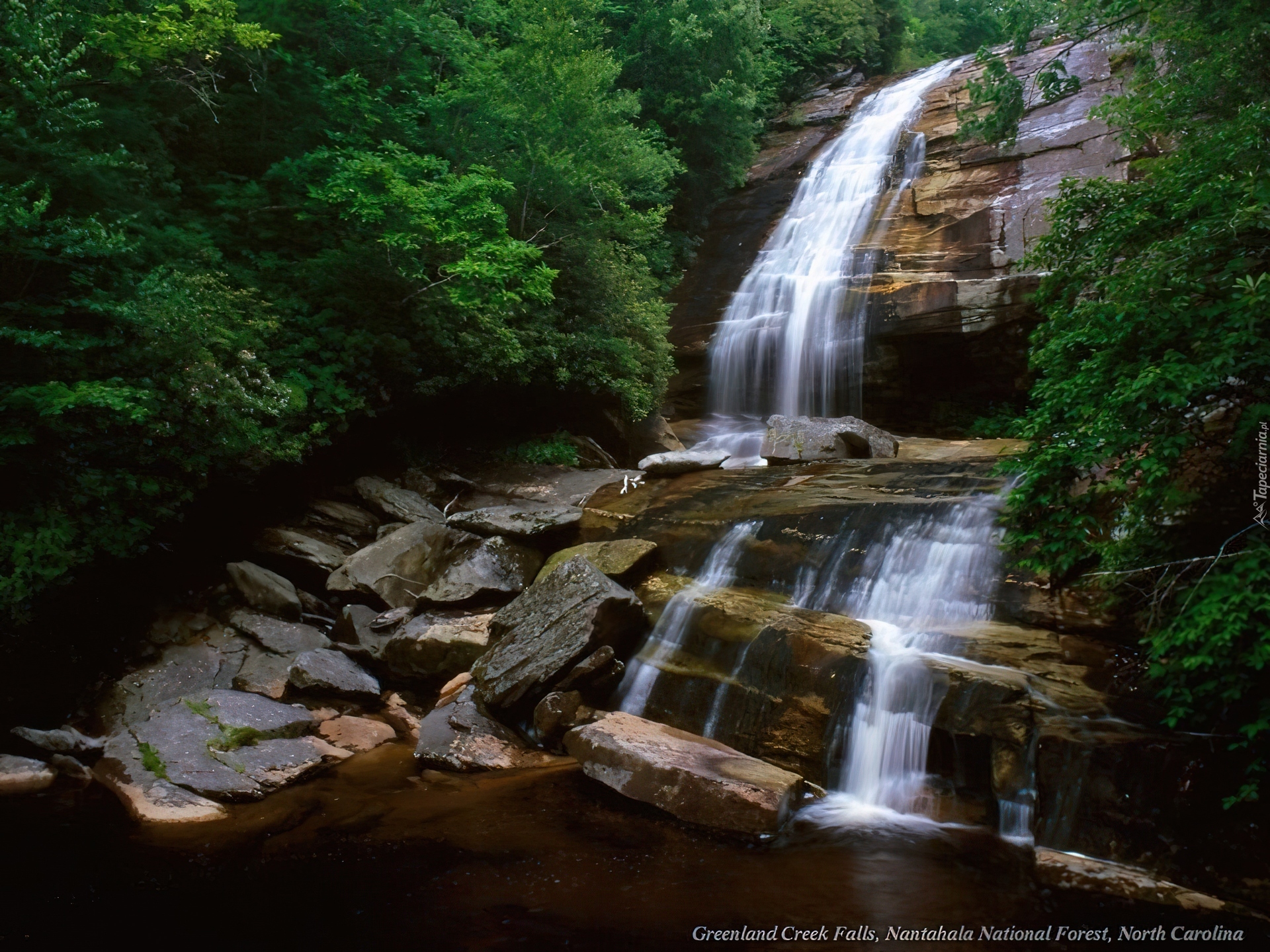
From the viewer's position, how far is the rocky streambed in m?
4.62

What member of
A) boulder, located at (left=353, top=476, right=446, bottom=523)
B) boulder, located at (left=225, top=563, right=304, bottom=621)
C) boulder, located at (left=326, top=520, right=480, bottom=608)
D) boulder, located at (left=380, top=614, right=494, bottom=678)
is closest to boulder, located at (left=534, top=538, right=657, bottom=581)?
boulder, located at (left=380, top=614, right=494, bottom=678)

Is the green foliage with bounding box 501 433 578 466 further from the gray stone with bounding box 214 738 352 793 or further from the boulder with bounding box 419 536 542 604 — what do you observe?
the gray stone with bounding box 214 738 352 793

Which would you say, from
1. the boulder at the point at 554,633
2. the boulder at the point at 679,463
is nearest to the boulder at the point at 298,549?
the boulder at the point at 554,633

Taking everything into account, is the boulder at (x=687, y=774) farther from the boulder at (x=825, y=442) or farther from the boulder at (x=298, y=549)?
the boulder at (x=825, y=442)

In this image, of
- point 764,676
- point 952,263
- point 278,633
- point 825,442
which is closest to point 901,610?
point 764,676

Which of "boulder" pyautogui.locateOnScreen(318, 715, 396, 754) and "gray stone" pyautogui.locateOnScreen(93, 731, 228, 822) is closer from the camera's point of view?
"gray stone" pyautogui.locateOnScreen(93, 731, 228, 822)

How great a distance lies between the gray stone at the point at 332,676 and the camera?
7.28 metres

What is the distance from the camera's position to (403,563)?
30.0 feet

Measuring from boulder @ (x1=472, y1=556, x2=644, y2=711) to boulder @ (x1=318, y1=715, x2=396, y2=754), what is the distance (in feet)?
3.15

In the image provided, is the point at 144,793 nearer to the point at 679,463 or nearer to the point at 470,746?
the point at 470,746

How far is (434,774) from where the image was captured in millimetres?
5984

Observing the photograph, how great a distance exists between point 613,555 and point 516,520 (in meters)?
1.84

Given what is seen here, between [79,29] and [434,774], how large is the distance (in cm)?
909

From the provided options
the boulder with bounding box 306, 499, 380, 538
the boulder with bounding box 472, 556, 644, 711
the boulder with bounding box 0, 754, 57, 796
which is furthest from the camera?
the boulder with bounding box 306, 499, 380, 538
